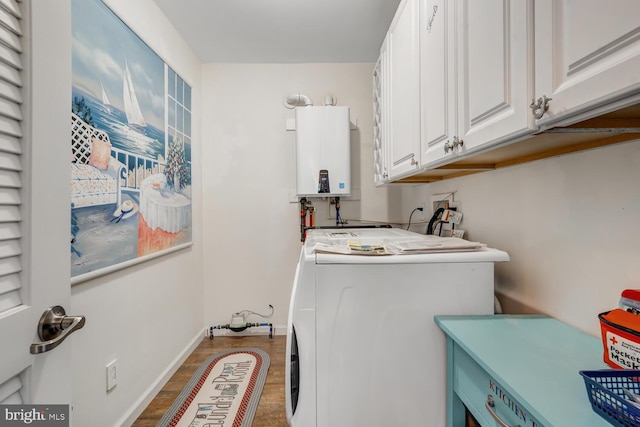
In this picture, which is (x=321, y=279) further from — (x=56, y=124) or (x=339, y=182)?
(x=339, y=182)

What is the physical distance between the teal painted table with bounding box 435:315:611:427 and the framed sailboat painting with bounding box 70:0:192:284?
1.55 meters

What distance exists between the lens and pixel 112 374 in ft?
4.73

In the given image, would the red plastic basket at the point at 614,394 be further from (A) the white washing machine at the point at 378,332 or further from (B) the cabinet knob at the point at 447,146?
(B) the cabinet knob at the point at 447,146

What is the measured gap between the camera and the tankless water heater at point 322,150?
2.39 m

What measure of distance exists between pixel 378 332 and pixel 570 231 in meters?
0.73

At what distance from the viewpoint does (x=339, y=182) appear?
2418 mm

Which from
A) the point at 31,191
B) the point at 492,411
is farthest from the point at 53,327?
the point at 492,411

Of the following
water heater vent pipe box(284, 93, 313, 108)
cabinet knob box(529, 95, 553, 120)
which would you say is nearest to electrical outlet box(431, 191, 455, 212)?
cabinet knob box(529, 95, 553, 120)

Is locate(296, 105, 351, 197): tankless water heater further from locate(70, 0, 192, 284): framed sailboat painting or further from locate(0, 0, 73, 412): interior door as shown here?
locate(0, 0, 73, 412): interior door

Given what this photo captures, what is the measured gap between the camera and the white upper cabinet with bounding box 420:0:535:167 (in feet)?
2.22

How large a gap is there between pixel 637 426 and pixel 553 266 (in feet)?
2.12

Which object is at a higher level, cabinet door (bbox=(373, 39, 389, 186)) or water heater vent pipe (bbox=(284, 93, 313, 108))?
water heater vent pipe (bbox=(284, 93, 313, 108))

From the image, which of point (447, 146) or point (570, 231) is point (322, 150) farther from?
point (570, 231)

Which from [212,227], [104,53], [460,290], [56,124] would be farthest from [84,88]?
[460,290]
